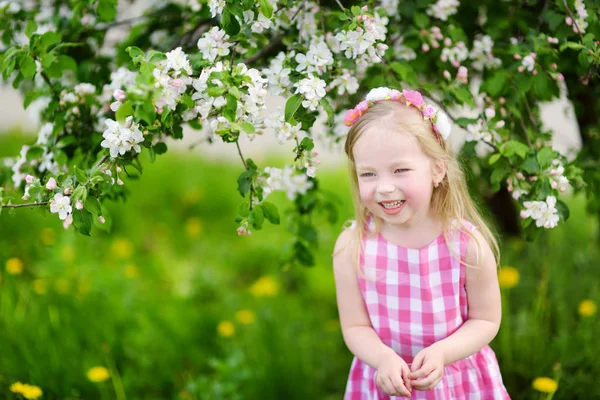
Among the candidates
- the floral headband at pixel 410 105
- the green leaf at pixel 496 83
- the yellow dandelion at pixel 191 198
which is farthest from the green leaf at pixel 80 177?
the yellow dandelion at pixel 191 198

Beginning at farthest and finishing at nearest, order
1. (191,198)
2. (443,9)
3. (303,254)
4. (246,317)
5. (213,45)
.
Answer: (191,198) < (246,317) < (303,254) < (443,9) < (213,45)

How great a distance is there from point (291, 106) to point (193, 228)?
7.61ft

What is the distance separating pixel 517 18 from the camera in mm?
1937

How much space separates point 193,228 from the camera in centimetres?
361

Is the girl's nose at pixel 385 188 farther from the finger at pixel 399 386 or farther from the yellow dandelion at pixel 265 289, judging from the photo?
the yellow dandelion at pixel 265 289

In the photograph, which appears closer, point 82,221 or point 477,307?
point 82,221

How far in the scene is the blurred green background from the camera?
2.22m

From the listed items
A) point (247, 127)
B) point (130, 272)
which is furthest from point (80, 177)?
point (130, 272)

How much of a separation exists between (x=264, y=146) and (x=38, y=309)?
9.67ft

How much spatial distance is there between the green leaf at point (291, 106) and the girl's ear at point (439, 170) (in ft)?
1.17

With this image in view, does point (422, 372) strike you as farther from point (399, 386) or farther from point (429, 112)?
point (429, 112)

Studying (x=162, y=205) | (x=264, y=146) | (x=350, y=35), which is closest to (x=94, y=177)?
(x=350, y=35)

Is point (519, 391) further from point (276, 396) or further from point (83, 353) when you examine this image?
point (83, 353)

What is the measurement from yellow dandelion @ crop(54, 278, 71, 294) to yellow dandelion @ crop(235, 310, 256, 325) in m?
0.77
